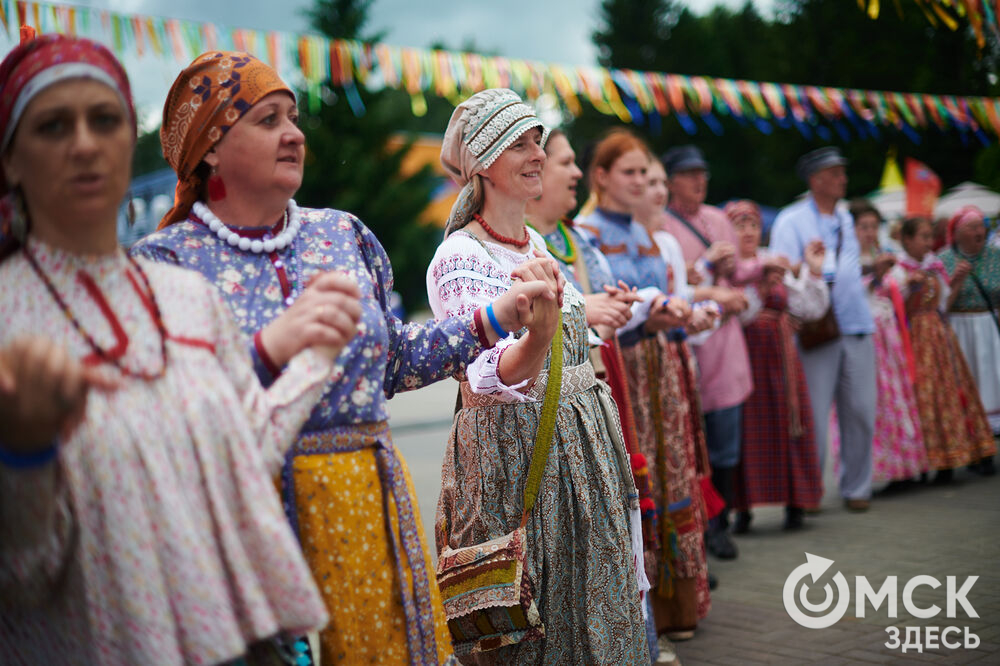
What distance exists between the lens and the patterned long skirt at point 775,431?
22.0 ft

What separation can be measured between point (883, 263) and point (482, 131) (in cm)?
571

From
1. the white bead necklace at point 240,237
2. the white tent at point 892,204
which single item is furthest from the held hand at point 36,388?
the white tent at point 892,204

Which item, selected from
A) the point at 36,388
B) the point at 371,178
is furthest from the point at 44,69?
the point at 371,178

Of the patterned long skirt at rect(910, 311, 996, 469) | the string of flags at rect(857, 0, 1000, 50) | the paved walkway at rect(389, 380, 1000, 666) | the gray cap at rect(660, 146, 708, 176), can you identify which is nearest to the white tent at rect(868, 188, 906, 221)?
the patterned long skirt at rect(910, 311, 996, 469)

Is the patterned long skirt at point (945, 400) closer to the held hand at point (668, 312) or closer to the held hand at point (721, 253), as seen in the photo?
the held hand at point (721, 253)

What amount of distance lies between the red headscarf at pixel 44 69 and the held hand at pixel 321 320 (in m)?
0.45

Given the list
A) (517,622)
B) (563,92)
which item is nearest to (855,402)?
(563,92)

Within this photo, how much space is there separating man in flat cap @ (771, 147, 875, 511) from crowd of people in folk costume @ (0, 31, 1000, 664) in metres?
2.98

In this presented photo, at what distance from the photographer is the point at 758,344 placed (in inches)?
268

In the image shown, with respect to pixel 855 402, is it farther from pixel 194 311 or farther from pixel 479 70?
pixel 194 311

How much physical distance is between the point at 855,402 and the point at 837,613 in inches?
122

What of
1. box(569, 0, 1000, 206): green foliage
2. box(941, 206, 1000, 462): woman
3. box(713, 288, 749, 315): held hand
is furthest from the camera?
box(569, 0, 1000, 206): green foliage

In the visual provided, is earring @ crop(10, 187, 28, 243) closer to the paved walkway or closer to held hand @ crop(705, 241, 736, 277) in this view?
the paved walkway

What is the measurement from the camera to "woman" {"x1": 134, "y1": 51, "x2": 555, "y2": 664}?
2045 mm
